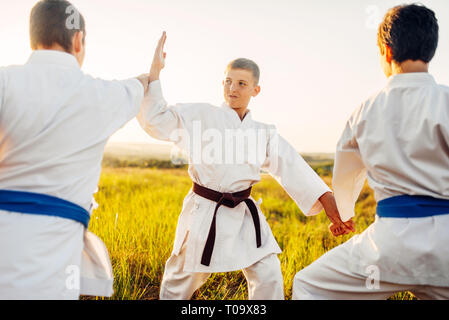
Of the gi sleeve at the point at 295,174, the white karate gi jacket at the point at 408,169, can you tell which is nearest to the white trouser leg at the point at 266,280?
the gi sleeve at the point at 295,174

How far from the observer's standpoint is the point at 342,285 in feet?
7.16

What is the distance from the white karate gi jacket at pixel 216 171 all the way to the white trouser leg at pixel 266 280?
63mm

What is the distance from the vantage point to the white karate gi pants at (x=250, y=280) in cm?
271

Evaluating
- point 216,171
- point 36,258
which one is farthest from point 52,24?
point 216,171

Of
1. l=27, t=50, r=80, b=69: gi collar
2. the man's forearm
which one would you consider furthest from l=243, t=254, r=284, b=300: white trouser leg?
l=27, t=50, r=80, b=69: gi collar

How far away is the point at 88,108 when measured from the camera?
6.64 feet

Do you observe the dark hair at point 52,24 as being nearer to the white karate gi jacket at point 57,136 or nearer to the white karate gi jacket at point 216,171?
the white karate gi jacket at point 57,136

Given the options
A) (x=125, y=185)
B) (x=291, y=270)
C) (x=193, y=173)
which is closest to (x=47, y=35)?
(x=193, y=173)

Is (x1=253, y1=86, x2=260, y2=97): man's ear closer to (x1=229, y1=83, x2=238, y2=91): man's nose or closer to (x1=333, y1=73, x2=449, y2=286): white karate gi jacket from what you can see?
(x1=229, y1=83, x2=238, y2=91): man's nose

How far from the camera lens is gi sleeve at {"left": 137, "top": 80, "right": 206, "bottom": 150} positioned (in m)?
2.70

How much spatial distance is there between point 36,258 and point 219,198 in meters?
1.31

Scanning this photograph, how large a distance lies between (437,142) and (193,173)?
1601mm
